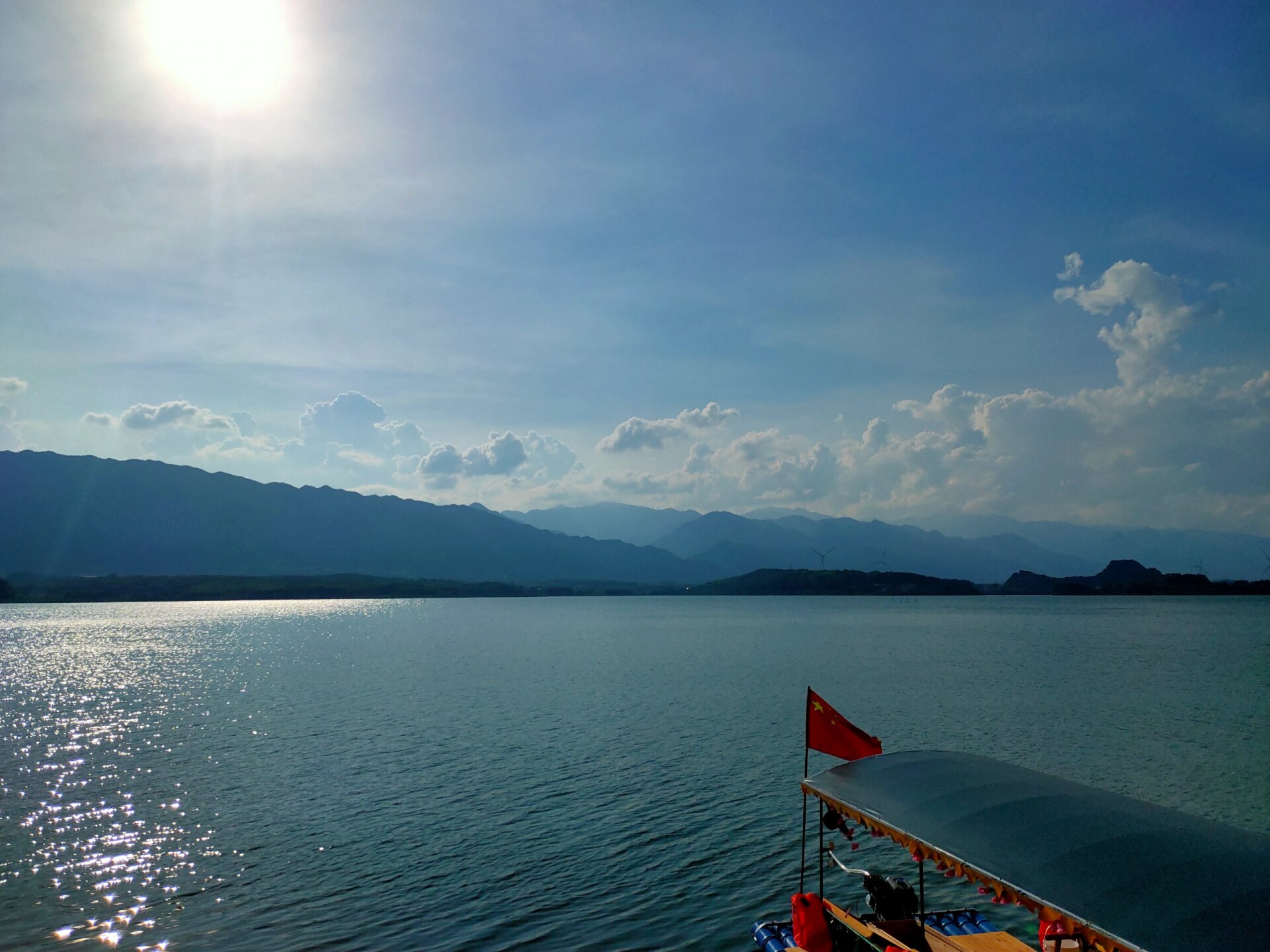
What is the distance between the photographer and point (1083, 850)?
47.4 ft

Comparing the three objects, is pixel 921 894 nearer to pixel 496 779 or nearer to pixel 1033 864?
pixel 1033 864

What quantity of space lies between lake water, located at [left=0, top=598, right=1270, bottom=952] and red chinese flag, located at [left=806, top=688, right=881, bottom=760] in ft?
18.1

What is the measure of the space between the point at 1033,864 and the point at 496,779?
29954mm

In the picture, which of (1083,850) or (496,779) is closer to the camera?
(1083,850)

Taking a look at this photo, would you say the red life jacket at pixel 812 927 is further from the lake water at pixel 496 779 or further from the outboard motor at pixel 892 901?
the lake water at pixel 496 779

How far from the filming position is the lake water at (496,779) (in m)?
23.5

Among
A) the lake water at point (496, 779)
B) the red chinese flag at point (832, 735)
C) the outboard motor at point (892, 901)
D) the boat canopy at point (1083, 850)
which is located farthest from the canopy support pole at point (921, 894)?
the red chinese flag at point (832, 735)

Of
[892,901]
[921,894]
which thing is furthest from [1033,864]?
[892,901]

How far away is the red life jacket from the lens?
61.4ft

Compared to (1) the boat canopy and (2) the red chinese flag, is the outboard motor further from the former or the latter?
(2) the red chinese flag

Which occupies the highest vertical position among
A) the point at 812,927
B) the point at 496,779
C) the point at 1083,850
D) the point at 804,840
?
the point at 1083,850

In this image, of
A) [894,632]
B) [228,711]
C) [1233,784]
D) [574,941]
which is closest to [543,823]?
[574,941]

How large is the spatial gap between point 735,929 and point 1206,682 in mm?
73341

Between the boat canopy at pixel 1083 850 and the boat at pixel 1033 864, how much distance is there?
3 cm
